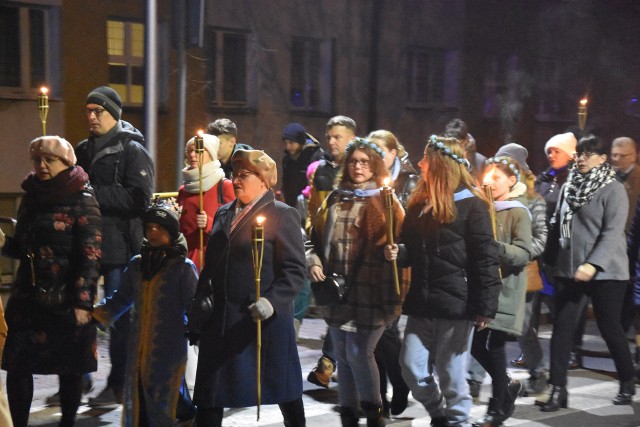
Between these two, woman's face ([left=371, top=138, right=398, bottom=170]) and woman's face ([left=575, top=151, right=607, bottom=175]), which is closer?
woman's face ([left=371, top=138, right=398, bottom=170])

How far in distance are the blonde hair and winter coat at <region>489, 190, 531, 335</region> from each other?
31.9 inches

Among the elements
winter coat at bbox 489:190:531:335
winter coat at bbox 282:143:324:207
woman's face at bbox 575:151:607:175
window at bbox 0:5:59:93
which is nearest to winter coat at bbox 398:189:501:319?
winter coat at bbox 489:190:531:335

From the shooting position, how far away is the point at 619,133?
25078mm

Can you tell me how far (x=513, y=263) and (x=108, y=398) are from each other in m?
2.87

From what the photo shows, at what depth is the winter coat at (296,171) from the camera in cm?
1131

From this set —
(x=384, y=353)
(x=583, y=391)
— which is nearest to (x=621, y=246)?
(x=583, y=391)

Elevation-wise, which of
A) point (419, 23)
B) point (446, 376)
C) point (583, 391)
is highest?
point (419, 23)

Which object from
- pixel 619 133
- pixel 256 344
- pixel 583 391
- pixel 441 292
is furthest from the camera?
pixel 619 133

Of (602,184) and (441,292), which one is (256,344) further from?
(602,184)

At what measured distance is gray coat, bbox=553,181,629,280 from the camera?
8.04m

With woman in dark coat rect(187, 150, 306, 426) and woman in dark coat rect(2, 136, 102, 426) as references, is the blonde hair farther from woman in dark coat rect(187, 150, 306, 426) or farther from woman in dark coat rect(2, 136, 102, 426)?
woman in dark coat rect(2, 136, 102, 426)

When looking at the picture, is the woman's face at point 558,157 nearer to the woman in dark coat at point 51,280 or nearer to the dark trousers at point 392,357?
the dark trousers at point 392,357

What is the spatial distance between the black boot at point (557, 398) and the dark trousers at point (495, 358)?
25.2 inches

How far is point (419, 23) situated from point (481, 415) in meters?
12.3
